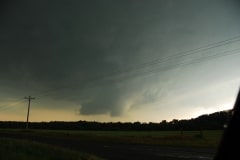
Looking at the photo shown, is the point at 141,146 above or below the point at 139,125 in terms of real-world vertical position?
below

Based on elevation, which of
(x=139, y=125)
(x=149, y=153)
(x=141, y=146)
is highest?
(x=139, y=125)

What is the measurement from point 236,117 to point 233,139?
0.33ft

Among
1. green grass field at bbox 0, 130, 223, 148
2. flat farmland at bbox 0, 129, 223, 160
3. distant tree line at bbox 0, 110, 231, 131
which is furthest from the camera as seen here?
distant tree line at bbox 0, 110, 231, 131

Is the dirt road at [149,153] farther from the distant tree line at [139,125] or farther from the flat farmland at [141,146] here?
the distant tree line at [139,125]

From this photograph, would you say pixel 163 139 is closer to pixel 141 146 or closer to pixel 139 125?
pixel 141 146

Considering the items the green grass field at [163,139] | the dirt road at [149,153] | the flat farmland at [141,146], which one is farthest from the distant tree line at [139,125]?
the dirt road at [149,153]

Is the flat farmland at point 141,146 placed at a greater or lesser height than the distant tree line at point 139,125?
lesser

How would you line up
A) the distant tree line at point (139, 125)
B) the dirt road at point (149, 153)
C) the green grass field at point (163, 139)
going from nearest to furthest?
the dirt road at point (149, 153) < the green grass field at point (163, 139) < the distant tree line at point (139, 125)

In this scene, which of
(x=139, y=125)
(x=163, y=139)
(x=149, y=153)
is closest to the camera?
(x=149, y=153)

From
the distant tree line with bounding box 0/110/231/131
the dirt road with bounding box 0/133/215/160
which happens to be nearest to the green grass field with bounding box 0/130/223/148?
the dirt road with bounding box 0/133/215/160

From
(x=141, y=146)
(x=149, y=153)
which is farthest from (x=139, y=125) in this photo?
(x=149, y=153)

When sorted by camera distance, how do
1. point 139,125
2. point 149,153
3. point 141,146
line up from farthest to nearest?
point 139,125
point 141,146
point 149,153

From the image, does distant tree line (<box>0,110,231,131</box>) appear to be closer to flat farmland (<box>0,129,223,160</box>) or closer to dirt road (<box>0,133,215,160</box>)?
flat farmland (<box>0,129,223,160</box>)

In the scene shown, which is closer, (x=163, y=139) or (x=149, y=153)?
(x=149, y=153)
